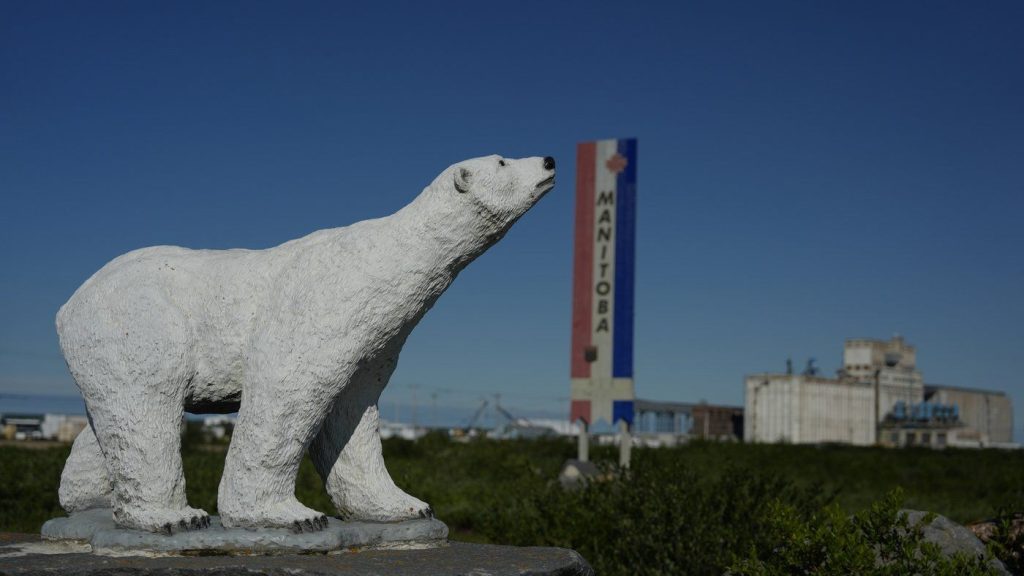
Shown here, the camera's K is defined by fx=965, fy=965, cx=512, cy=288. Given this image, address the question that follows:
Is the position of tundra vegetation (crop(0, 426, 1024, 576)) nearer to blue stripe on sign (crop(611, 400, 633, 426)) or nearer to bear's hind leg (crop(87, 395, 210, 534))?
blue stripe on sign (crop(611, 400, 633, 426))

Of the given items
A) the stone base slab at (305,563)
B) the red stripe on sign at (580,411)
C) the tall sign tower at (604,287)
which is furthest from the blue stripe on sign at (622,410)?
the stone base slab at (305,563)

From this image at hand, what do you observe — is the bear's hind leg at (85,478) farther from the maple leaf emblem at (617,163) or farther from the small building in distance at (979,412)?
the small building in distance at (979,412)

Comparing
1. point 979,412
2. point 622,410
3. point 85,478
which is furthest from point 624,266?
point 979,412

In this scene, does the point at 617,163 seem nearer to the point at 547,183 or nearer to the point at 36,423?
the point at 547,183

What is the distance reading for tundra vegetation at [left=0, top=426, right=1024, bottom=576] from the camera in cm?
471

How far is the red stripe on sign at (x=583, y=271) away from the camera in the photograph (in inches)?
564

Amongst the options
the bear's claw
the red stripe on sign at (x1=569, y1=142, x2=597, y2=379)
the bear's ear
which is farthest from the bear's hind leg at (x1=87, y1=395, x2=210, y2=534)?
the red stripe on sign at (x1=569, y1=142, x2=597, y2=379)

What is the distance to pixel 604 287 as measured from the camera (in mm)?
14250

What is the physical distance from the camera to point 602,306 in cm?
1423

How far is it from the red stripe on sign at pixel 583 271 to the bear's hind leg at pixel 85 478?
33.9ft

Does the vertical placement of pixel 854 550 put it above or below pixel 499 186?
below

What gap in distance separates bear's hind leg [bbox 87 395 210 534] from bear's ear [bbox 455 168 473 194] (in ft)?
4.79

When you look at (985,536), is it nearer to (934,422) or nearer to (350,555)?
(350,555)

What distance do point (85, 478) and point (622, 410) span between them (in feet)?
34.1
